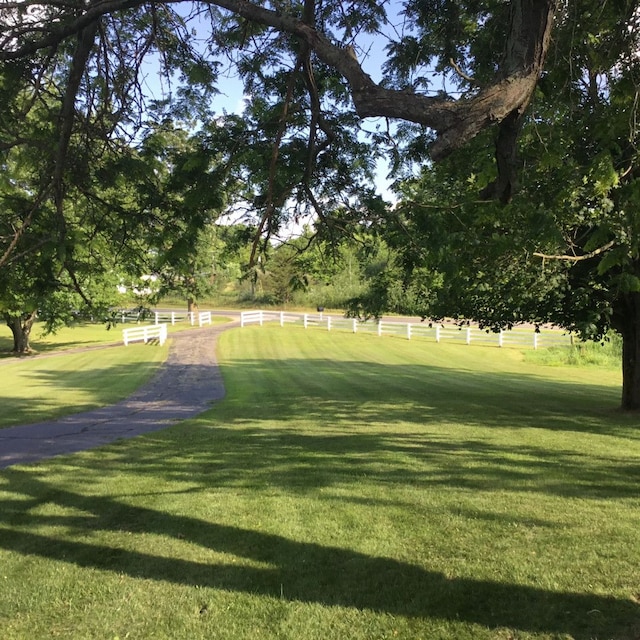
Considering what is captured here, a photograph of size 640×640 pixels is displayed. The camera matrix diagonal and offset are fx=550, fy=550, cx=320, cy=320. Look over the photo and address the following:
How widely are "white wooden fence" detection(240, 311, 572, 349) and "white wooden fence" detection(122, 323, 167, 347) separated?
33.8 ft

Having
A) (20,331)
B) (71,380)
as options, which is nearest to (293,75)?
(71,380)

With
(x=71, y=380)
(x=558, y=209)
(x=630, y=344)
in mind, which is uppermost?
(x=558, y=209)

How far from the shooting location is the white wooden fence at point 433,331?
34.1 meters

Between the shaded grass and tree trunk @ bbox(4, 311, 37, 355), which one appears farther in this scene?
tree trunk @ bbox(4, 311, 37, 355)

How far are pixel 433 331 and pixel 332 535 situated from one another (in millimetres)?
34192

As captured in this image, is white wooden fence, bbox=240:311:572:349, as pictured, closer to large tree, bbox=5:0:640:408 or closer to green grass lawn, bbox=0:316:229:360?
green grass lawn, bbox=0:316:229:360

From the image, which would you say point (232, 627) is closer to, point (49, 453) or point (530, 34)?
point (530, 34)

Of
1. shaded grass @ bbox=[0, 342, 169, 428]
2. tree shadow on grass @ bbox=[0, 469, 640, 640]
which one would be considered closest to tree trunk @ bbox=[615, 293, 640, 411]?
tree shadow on grass @ bbox=[0, 469, 640, 640]

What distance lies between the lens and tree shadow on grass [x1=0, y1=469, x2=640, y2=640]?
3.70 metres

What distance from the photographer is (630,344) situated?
12734 mm

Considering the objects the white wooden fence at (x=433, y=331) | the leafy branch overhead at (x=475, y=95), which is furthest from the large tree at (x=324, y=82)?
the white wooden fence at (x=433, y=331)

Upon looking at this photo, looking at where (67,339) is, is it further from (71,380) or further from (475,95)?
(475,95)

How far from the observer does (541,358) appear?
29.2 m

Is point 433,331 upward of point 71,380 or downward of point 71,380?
upward
